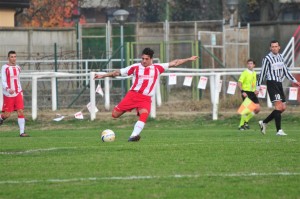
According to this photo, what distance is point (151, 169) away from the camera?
12.5 meters

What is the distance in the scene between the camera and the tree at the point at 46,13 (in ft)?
191

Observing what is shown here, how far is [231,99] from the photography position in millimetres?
29484

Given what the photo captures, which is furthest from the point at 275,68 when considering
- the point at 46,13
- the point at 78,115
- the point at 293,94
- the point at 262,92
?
the point at 46,13

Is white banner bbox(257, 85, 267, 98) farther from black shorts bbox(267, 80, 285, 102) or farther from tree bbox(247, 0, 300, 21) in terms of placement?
tree bbox(247, 0, 300, 21)

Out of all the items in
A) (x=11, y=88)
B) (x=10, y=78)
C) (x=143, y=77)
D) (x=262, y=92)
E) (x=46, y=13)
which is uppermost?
(x=46, y=13)

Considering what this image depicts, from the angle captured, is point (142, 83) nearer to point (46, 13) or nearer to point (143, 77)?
point (143, 77)

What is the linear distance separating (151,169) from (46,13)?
47.6 m

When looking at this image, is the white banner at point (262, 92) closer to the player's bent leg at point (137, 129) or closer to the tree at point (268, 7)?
the player's bent leg at point (137, 129)

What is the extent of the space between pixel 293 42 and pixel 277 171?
21.3 m

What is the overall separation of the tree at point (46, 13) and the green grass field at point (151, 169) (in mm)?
39970

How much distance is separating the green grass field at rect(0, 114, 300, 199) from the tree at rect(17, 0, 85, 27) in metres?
40.0

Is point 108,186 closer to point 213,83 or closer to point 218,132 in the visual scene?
point 218,132

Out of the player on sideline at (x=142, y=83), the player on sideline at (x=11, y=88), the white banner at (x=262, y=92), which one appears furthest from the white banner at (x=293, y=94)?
the player on sideline at (x=142, y=83)

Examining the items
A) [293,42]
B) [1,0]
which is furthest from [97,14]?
[293,42]
